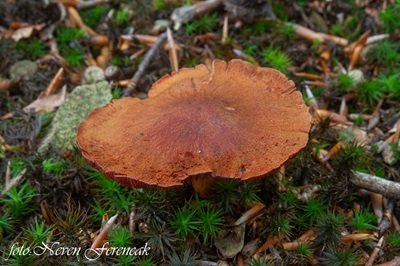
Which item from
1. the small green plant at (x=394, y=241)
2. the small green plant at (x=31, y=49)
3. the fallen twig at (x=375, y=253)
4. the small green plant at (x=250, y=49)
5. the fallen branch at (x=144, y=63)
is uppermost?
the small green plant at (x=31, y=49)

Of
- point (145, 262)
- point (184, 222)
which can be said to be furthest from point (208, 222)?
point (145, 262)

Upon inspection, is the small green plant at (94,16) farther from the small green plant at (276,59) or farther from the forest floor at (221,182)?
the small green plant at (276,59)

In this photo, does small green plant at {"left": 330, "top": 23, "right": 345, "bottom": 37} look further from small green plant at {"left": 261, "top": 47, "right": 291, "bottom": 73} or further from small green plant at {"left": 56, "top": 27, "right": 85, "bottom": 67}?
small green plant at {"left": 56, "top": 27, "right": 85, "bottom": 67}

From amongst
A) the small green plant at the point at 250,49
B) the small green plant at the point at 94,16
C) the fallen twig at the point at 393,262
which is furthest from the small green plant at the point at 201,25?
the fallen twig at the point at 393,262

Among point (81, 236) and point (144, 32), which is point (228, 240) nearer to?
point (81, 236)

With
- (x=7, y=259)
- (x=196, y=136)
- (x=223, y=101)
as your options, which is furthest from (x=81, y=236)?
(x=223, y=101)

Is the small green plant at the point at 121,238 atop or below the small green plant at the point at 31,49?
below
